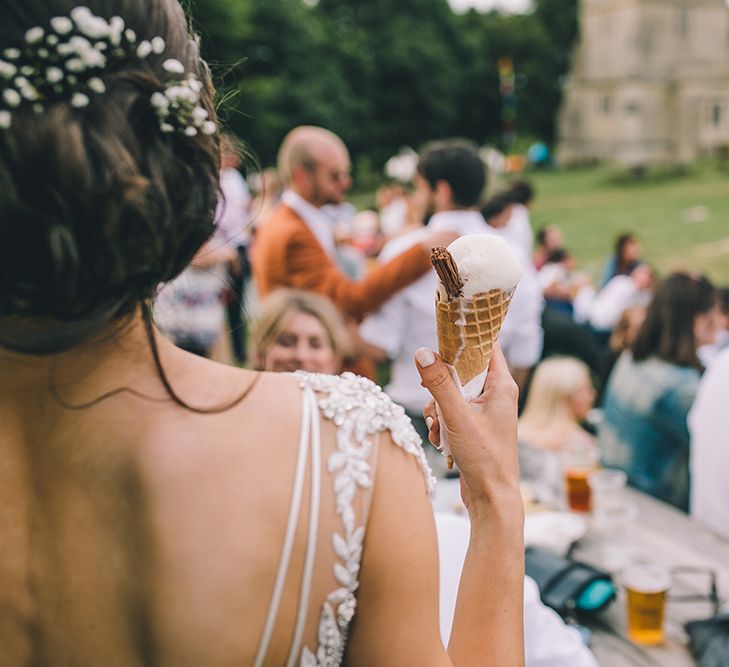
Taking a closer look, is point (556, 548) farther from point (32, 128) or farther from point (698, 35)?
point (698, 35)

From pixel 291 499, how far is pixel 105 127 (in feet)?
1.58

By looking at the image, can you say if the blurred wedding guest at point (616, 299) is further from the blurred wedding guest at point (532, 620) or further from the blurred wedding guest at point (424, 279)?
the blurred wedding guest at point (532, 620)

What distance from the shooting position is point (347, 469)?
1.03 meters

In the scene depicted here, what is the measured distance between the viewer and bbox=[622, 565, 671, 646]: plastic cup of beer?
2539 millimetres

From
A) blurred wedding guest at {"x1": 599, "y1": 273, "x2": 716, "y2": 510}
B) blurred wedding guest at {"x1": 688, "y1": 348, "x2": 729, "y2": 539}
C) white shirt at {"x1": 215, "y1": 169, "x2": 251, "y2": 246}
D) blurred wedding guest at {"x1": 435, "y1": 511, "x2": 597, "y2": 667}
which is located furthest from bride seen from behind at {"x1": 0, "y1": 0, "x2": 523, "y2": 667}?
white shirt at {"x1": 215, "y1": 169, "x2": 251, "y2": 246}

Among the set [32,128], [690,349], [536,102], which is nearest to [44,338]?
[32,128]

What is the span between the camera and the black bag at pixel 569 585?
101 inches

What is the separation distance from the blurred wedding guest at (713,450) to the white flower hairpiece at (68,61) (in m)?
3.09

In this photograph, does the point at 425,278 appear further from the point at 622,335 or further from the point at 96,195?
the point at 96,195

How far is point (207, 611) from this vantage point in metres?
1.01

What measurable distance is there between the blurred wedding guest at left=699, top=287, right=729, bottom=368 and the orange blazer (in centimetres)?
222

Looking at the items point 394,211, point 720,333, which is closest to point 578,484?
point 720,333

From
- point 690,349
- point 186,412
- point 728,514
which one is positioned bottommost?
point 728,514

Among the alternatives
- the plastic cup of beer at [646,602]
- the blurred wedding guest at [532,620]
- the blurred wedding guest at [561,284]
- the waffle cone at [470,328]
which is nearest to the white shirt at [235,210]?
the blurred wedding guest at [561,284]
